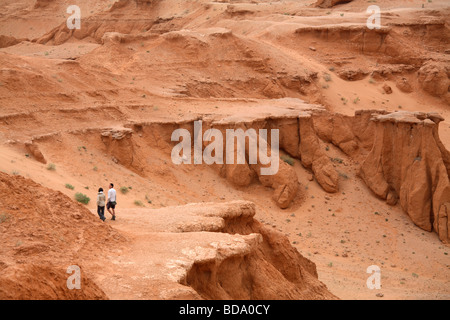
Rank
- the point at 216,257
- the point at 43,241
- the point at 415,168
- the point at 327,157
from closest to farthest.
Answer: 1. the point at 43,241
2. the point at 216,257
3. the point at 415,168
4. the point at 327,157

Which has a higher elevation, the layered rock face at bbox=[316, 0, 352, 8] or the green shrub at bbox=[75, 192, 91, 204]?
the layered rock face at bbox=[316, 0, 352, 8]

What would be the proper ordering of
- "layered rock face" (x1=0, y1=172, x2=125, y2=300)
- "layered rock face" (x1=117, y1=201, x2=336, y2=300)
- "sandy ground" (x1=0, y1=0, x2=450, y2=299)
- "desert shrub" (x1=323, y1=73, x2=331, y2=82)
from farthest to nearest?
"desert shrub" (x1=323, y1=73, x2=331, y2=82)
"sandy ground" (x1=0, y1=0, x2=450, y2=299)
"layered rock face" (x1=117, y1=201, x2=336, y2=300)
"layered rock face" (x1=0, y1=172, x2=125, y2=300)

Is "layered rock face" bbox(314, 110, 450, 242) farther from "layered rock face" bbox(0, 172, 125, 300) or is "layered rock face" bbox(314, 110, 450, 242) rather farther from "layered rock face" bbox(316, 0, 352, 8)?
"layered rock face" bbox(316, 0, 352, 8)

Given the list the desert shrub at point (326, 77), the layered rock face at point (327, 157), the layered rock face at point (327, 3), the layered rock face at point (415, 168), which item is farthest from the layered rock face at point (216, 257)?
the layered rock face at point (327, 3)

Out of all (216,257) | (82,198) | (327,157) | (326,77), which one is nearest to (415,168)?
(327,157)

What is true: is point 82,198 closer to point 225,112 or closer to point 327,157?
point 225,112

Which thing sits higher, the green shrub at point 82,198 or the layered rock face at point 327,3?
the layered rock face at point 327,3

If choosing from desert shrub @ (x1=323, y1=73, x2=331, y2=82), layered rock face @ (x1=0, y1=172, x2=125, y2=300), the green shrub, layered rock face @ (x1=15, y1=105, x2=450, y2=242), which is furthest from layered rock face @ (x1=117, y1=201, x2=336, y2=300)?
desert shrub @ (x1=323, y1=73, x2=331, y2=82)

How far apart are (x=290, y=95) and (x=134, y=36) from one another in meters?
8.02

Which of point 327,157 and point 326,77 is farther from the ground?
point 326,77

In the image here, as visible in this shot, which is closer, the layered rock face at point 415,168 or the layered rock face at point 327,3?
the layered rock face at point 415,168

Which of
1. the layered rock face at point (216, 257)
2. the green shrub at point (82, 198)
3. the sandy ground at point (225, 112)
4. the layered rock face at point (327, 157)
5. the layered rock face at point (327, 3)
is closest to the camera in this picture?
the layered rock face at point (216, 257)

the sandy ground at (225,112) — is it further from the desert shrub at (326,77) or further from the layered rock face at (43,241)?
the layered rock face at (43,241)
